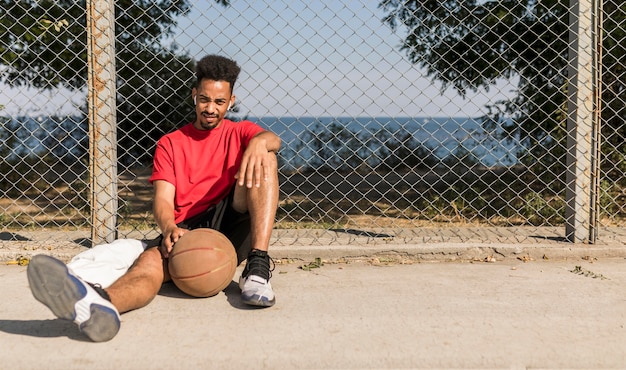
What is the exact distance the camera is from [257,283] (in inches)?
155

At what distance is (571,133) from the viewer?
5.13m

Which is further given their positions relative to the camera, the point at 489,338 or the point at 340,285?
the point at 340,285

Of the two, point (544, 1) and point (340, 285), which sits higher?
point (544, 1)

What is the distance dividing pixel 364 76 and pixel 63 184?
21.1 ft

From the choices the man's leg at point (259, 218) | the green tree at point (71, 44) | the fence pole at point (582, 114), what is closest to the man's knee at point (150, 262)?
the man's leg at point (259, 218)

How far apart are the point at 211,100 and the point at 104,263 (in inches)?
45.1

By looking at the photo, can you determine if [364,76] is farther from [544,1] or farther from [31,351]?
[31,351]

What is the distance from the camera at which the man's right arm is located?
12.9 ft

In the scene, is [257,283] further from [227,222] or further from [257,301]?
[227,222]

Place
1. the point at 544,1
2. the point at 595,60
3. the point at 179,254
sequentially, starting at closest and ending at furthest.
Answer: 1. the point at 179,254
2. the point at 595,60
3. the point at 544,1

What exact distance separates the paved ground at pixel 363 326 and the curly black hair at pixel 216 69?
1264 mm

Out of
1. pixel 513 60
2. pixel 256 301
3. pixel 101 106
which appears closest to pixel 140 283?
pixel 256 301

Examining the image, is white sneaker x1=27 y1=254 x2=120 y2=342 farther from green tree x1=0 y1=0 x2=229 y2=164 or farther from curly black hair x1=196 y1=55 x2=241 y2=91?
green tree x1=0 y1=0 x2=229 y2=164

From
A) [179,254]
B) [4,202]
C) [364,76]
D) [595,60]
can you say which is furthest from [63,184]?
[595,60]
